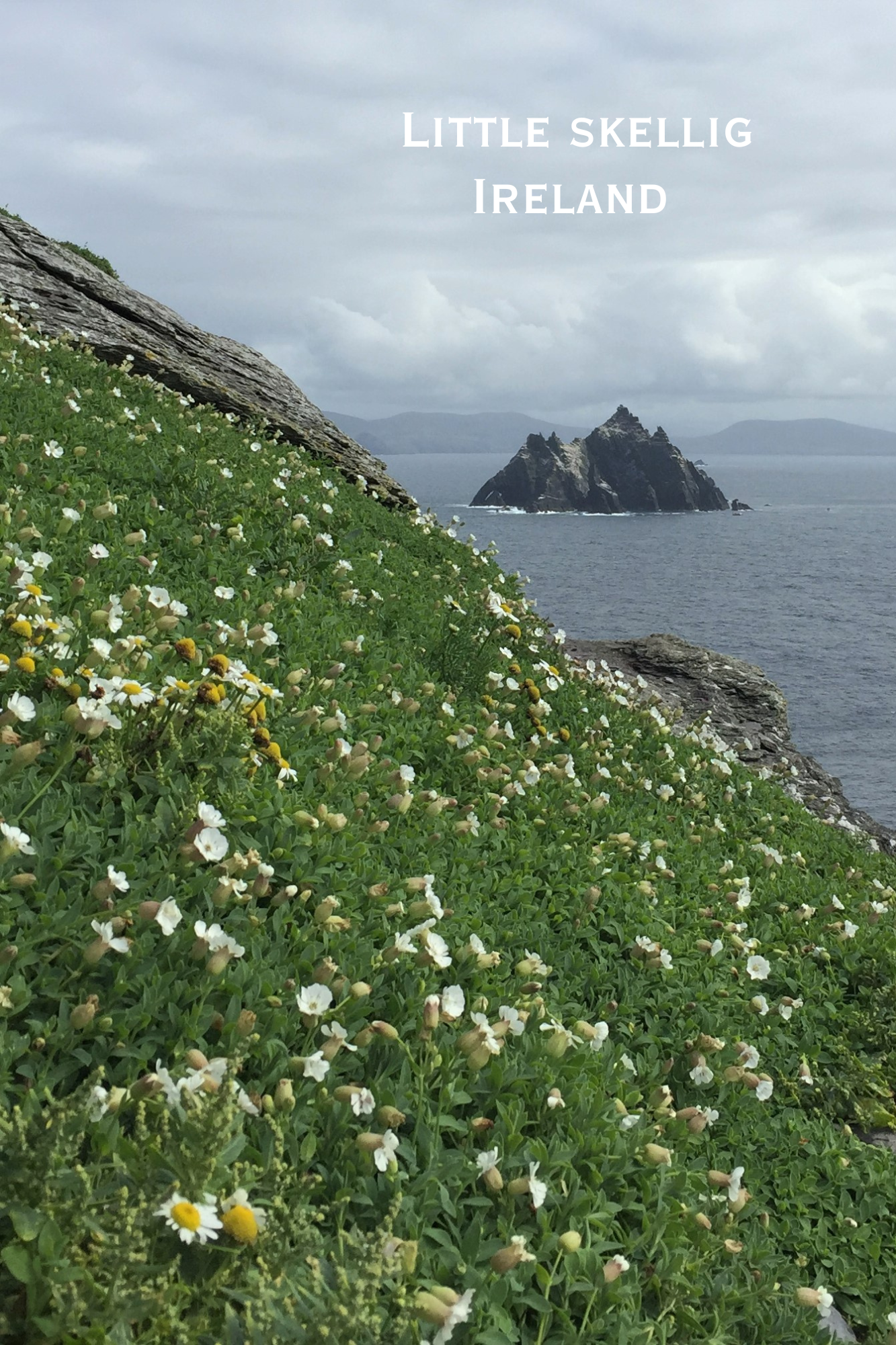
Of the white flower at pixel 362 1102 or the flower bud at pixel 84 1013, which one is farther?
the white flower at pixel 362 1102

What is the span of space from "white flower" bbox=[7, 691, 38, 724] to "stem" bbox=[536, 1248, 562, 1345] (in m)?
2.98

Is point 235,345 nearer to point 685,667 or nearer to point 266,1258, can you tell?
point 685,667

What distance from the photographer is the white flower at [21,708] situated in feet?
13.7

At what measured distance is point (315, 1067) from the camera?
3404 mm

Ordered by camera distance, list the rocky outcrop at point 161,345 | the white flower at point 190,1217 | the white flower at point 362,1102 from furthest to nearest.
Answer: the rocky outcrop at point 161,345 → the white flower at point 362,1102 → the white flower at point 190,1217

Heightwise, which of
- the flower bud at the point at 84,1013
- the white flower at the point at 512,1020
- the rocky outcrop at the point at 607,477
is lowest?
the white flower at the point at 512,1020

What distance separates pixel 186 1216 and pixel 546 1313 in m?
1.39

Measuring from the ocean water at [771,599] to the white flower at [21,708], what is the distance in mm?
29889

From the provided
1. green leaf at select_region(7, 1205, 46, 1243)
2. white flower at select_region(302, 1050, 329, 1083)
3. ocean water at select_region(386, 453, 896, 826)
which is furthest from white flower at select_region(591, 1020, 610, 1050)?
ocean water at select_region(386, 453, 896, 826)

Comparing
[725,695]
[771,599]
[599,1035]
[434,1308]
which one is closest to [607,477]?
[771,599]

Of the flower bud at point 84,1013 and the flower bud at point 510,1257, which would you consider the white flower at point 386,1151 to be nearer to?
the flower bud at point 510,1257

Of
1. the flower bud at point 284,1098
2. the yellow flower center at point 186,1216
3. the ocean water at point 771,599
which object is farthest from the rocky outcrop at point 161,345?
the ocean water at point 771,599

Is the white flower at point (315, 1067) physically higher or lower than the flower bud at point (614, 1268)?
higher

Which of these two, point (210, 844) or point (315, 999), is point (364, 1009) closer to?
point (315, 999)
